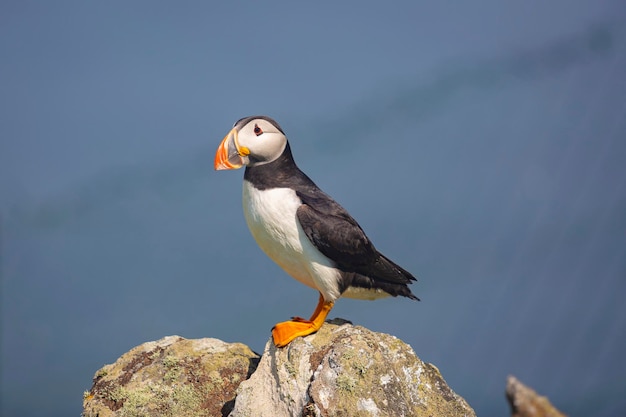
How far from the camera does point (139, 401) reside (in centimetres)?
778

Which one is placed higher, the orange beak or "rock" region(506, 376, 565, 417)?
the orange beak

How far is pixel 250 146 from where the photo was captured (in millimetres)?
7793

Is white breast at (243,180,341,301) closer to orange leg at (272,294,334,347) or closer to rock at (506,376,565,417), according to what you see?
orange leg at (272,294,334,347)

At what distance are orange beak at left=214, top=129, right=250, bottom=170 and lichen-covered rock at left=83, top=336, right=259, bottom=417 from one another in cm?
221

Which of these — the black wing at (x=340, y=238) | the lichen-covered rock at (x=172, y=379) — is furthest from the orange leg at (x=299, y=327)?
the lichen-covered rock at (x=172, y=379)

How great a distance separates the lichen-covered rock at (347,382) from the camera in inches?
262

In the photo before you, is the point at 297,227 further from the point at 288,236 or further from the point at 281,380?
the point at 281,380

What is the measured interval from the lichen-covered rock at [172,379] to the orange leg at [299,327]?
0.98 meters

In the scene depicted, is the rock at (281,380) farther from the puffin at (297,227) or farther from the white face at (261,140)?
the white face at (261,140)

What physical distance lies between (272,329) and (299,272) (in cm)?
68

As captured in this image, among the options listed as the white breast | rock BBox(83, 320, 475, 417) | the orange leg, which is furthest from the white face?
rock BBox(83, 320, 475, 417)

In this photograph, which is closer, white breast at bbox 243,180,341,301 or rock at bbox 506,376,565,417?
rock at bbox 506,376,565,417

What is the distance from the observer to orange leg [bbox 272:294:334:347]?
24.3 ft

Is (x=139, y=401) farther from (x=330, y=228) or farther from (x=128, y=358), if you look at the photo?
(x=330, y=228)
